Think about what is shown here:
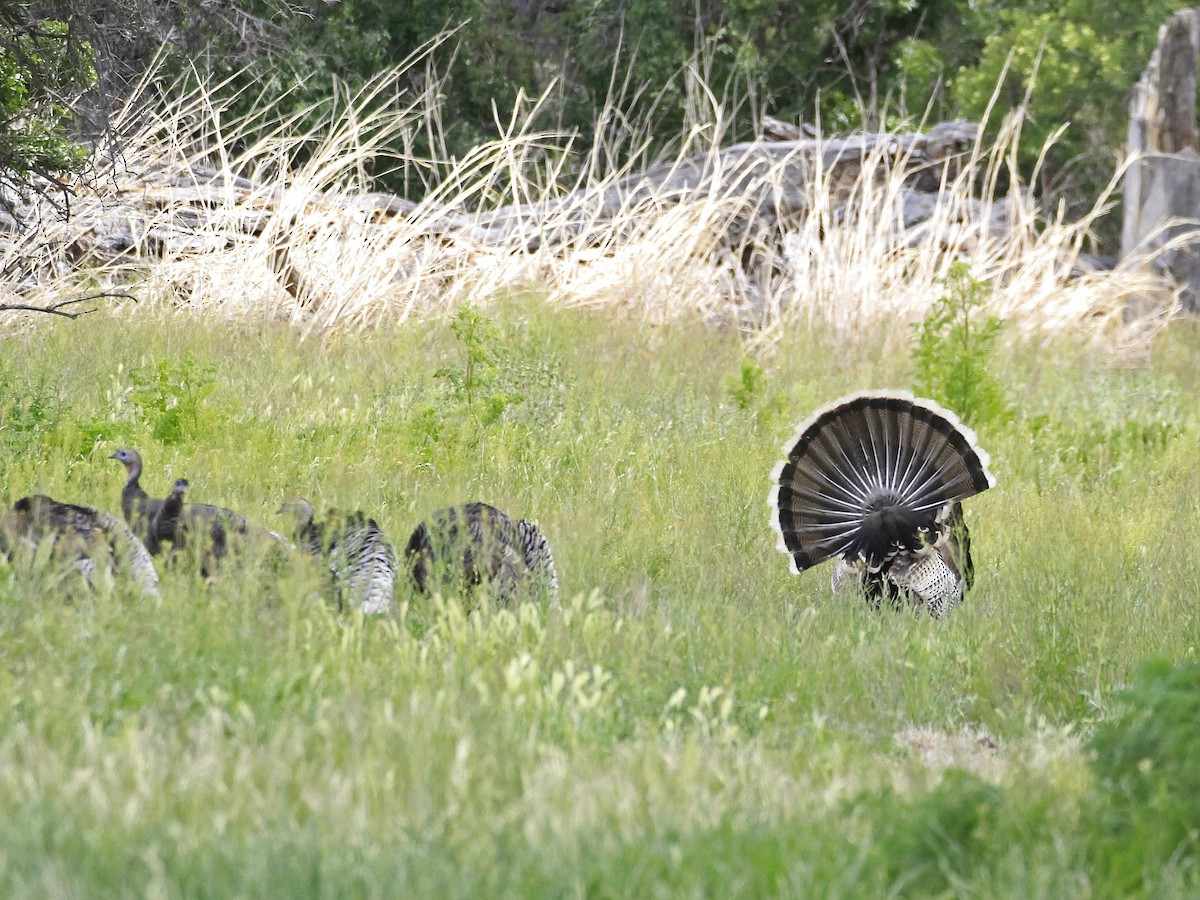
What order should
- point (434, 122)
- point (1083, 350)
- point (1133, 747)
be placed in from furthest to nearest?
point (434, 122) < point (1083, 350) < point (1133, 747)

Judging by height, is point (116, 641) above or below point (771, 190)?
below

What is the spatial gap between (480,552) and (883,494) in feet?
5.21

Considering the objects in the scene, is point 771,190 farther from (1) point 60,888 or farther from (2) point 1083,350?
(1) point 60,888

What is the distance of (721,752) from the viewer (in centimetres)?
351

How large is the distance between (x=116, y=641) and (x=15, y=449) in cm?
280

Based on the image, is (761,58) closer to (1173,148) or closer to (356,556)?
(1173,148)

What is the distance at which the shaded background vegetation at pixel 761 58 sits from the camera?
15.7 meters

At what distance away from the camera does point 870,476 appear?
541 cm

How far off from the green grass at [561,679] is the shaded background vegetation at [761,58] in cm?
788

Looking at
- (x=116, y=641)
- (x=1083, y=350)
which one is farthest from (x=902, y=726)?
(x=1083, y=350)

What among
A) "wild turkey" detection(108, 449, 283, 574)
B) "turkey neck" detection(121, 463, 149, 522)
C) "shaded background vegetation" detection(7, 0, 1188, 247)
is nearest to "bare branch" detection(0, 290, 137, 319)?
"turkey neck" detection(121, 463, 149, 522)

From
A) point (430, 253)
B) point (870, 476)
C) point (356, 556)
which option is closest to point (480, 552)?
point (356, 556)

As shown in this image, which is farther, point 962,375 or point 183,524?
point 962,375

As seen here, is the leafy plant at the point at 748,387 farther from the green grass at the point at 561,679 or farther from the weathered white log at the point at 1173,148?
the weathered white log at the point at 1173,148
